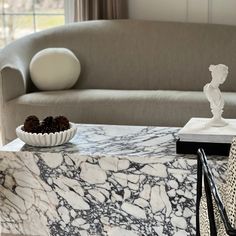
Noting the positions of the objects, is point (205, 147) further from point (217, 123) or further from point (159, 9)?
point (159, 9)

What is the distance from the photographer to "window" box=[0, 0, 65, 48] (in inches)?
→ 190

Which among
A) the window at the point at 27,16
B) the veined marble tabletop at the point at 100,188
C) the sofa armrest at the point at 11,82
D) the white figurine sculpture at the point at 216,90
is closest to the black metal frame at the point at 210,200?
the veined marble tabletop at the point at 100,188

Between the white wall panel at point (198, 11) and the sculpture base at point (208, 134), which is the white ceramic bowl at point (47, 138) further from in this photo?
the white wall panel at point (198, 11)

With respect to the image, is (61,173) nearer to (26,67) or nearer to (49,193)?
(49,193)

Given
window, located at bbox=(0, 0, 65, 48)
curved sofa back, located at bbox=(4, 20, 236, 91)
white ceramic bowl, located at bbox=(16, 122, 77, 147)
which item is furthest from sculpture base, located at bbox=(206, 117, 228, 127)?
window, located at bbox=(0, 0, 65, 48)

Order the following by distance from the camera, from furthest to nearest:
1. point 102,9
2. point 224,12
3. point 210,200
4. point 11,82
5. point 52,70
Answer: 1. point 102,9
2. point 224,12
3. point 52,70
4. point 11,82
5. point 210,200

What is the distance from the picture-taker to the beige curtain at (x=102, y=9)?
14.2 ft

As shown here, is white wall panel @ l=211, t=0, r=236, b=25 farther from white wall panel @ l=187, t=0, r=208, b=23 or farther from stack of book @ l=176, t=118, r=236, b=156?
stack of book @ l=176, t=118, r=236, b=156

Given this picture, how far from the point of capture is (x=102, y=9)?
14.4 ft

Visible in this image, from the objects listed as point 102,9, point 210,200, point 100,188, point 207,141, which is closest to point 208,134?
point 207,141

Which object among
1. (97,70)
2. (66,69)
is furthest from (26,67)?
(97,70)

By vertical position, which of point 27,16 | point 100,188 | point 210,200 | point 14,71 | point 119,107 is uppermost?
point 27,16

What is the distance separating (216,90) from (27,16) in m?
2.91

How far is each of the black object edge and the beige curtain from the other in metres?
2.17
